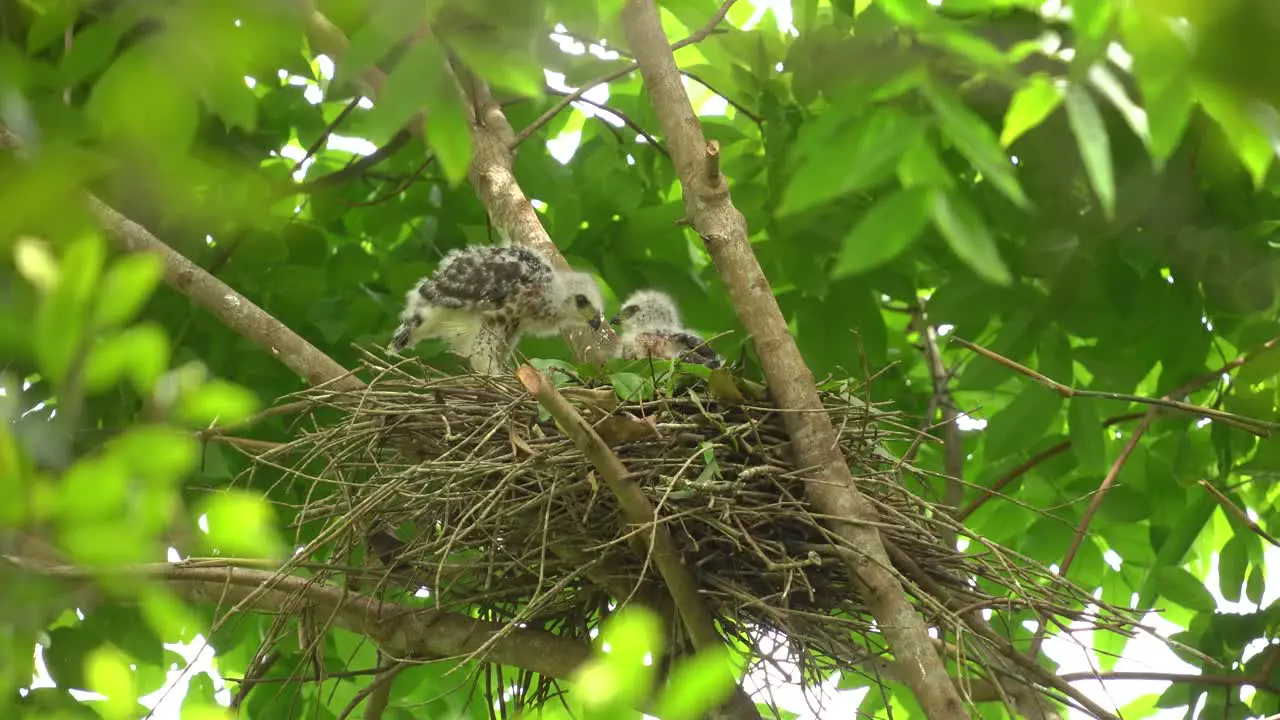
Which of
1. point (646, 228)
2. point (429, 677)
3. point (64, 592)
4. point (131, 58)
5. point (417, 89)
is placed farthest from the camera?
point (646, 228)

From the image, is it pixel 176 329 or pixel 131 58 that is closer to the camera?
pixel 131 58

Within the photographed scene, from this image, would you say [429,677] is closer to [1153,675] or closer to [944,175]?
[1153,675]

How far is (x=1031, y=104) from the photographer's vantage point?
1.40 metres

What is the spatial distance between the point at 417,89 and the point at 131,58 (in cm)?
27

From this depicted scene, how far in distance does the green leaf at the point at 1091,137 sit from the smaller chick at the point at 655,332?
2161mm

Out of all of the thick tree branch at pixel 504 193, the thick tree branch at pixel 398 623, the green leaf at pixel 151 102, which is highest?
the thick tree branch at pixel 504 193

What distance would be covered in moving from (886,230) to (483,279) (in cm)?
240

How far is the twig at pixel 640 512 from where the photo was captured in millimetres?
2162

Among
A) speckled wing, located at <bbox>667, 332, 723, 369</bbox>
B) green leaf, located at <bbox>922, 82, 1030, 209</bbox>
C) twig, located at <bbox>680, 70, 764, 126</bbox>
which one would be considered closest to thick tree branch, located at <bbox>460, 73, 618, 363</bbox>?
speckled wing, located at <bbox>667, 332, 723, 369</bbox>

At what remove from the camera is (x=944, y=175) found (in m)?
1.49

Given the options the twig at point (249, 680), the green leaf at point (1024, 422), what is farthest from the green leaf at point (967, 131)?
the green leaf at point (1024, 422)

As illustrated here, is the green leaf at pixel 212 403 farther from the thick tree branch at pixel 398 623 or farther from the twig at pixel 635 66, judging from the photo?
the twig at pixel 635 66

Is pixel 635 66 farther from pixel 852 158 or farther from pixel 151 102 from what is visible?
pixel 151 102

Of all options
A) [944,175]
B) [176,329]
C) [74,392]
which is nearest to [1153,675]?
[944,175]
